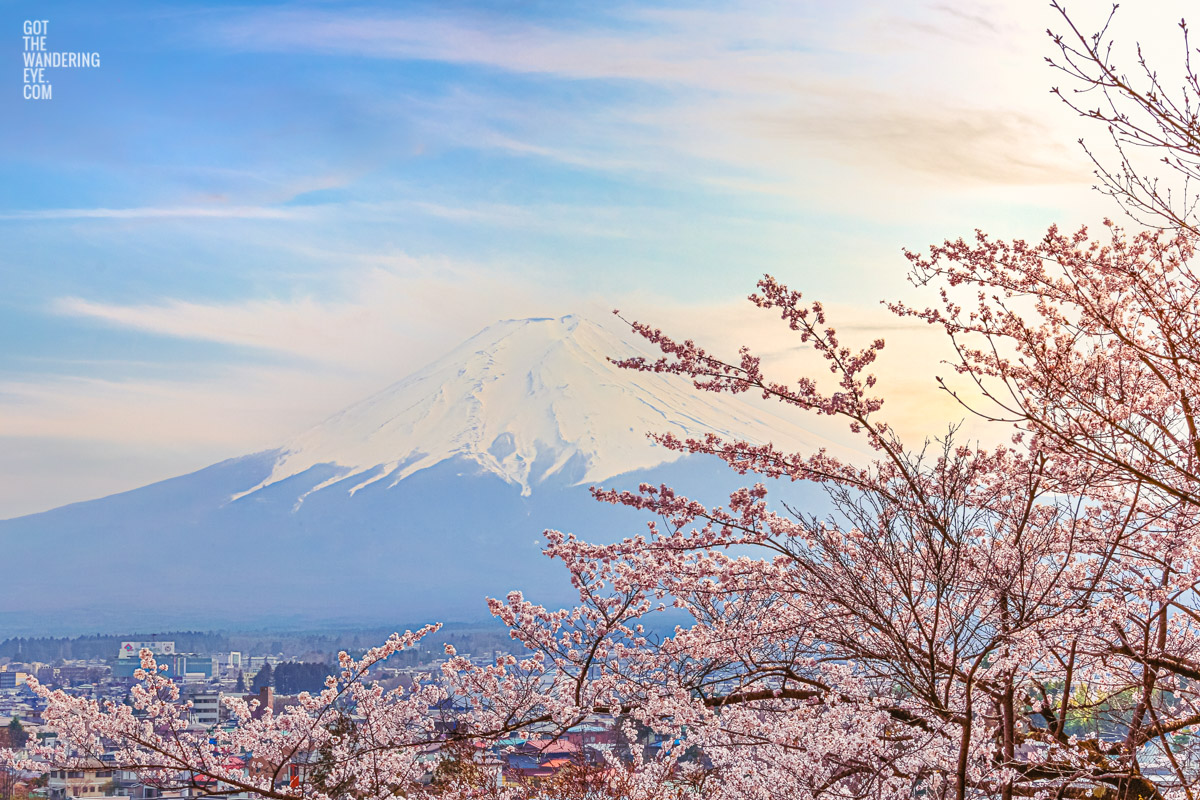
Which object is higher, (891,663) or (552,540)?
(552,540)

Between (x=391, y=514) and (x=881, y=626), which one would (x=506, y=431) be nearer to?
(x=391, y=514)

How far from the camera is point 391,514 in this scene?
326ft

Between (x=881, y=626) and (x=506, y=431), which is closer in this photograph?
(x=881, y=626)

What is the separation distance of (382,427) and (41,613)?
3598 centimetres

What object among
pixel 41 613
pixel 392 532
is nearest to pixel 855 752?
pixel 392 532

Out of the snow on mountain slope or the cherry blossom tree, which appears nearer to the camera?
the cherry blossom tree

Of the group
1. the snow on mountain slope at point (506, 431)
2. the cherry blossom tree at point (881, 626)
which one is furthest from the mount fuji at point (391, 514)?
the cherry blossom tree at point (881, 626)

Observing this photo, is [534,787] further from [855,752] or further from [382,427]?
[382,427]

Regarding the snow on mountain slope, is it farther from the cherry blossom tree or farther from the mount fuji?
the cherry blossom tree

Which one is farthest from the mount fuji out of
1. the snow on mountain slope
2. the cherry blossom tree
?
the cherry blossom tree

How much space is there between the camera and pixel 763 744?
536 centimetres

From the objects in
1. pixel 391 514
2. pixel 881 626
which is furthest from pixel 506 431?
pixel 881 626

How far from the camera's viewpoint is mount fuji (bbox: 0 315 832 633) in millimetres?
89875

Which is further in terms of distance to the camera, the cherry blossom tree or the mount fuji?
the mount fuji
